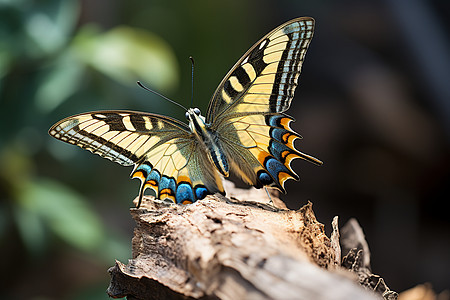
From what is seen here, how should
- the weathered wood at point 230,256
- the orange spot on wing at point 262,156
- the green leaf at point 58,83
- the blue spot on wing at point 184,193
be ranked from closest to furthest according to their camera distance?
the weathered wood at point 230,256 → the blue spot on wing at point 184,193 → the orange spot on wing at point 262,156 → the green leaf at point 58,83

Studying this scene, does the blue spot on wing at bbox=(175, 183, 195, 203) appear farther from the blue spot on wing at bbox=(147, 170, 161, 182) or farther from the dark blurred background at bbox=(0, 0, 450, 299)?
the dark blurred background at bbox=(0, 0, 450, 299)

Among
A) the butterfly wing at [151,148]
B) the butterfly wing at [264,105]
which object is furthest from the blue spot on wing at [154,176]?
the butterfly wing at [264,105]

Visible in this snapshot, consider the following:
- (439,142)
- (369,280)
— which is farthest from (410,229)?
(369,280)

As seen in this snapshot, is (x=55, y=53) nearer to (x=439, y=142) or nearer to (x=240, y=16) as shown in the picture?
(x=240, y=16)

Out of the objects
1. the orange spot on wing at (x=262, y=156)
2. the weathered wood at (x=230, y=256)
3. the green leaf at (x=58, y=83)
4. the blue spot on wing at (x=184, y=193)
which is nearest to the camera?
the weathered wood at (x=230, y=256)

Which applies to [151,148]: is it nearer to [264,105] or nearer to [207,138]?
[207,138]

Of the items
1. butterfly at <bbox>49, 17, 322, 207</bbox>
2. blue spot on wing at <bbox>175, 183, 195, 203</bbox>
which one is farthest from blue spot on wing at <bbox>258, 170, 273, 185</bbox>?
blue spot on wing at <bbox>175, 183, 195, 203</bbox>

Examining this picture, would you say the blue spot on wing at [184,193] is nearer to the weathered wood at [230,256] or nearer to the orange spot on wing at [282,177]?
the weathered wood at [230,256]
